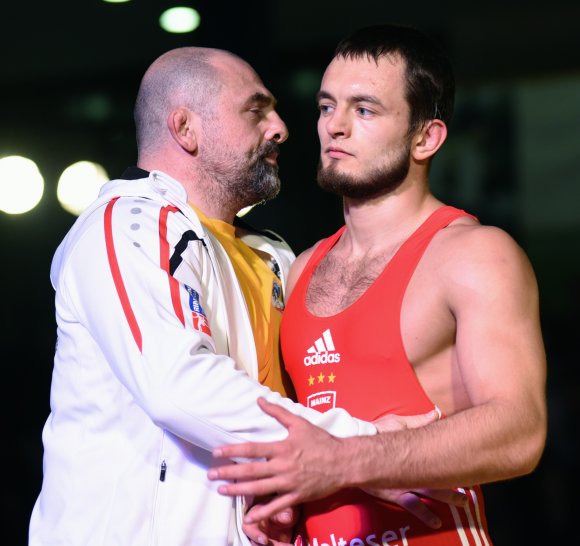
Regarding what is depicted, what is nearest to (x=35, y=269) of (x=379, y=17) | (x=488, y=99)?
(x=379, y=17)

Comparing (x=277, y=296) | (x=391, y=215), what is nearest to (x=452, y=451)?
(x=391, y=215)

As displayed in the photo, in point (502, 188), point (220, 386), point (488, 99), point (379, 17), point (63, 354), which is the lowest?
point (220, 386)

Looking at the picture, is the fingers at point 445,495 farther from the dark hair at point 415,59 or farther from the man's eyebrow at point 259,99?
the man's eyebrow at point 259,99

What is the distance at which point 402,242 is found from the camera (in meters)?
2.08

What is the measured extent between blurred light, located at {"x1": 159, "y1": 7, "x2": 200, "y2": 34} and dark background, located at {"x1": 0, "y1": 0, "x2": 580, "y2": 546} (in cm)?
4

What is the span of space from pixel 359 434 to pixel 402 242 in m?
0.51

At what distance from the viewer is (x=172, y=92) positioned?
2.33 meters

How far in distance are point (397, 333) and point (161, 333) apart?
0.47 m

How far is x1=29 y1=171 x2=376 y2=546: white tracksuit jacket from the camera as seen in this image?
1729 millimetres

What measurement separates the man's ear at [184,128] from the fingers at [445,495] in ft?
3.22

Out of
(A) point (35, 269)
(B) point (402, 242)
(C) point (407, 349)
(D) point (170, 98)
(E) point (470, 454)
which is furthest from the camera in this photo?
(A) point (35, 269)

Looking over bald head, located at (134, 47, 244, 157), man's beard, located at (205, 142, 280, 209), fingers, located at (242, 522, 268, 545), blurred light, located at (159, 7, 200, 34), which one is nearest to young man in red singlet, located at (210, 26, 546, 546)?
fingers, located at (242, 522, 268, 545)

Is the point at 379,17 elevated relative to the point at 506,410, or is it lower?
elevated

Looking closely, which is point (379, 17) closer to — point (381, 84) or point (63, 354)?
point (381, 84)
